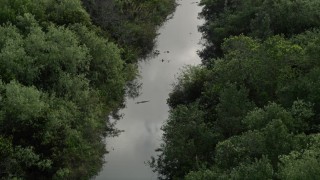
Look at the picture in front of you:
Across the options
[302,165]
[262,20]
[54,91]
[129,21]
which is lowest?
[302,165]

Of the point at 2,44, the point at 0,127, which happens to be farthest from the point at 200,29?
the point at 0,127

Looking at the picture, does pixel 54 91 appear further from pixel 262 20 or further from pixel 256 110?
pixel 262 20

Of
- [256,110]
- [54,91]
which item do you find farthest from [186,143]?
[54,91]

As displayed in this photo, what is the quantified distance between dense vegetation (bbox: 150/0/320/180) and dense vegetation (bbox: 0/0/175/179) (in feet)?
27.1

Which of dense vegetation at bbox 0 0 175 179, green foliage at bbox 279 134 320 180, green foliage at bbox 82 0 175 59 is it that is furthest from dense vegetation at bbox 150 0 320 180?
green foliage at bbox 82 0 175 59

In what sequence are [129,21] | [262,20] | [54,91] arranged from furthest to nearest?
[129,21], [262,20], [54,91]

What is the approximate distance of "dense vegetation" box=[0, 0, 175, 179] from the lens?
3678 cm

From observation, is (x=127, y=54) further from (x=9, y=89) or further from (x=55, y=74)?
(x=9, y=89)

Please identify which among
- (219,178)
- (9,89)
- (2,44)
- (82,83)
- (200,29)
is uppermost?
(200,29)

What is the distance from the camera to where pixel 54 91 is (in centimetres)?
4216

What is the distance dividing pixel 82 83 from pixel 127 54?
18656mm

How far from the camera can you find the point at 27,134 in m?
38.8

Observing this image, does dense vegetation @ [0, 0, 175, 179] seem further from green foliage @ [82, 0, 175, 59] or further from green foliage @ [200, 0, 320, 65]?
green foliage @ [200, 0, 320, 65]

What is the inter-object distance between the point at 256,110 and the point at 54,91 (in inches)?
734
